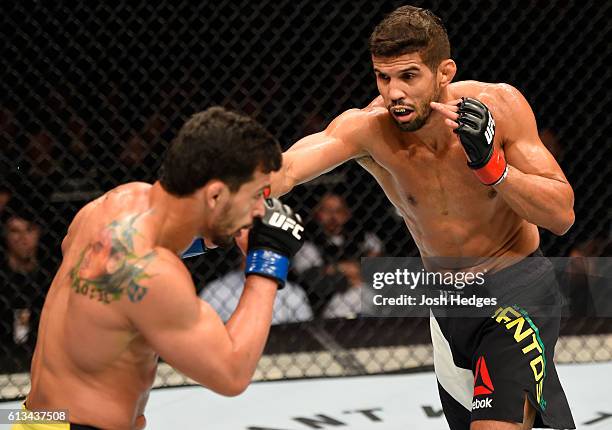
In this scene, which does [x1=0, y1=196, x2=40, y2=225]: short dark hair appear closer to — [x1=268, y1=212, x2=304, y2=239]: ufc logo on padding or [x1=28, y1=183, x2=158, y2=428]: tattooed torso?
[x1=28, y1=183, x2=158, y2=428]: tattooed torso

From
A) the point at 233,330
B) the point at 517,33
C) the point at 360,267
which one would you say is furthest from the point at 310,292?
the point at 233,330

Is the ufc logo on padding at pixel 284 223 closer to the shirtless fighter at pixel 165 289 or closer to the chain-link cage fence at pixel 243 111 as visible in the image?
the shirtless fighter at pixel 165 289

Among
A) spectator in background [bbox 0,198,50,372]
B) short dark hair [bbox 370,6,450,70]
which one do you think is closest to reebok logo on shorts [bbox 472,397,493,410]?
short dark hair [bbox 370,6,450,70]

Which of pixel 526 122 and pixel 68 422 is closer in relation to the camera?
pixel 68 422

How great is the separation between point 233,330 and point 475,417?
745 mm

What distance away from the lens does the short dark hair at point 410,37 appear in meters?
2.01

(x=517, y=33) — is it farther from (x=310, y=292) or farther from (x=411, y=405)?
(x=411, y=405)

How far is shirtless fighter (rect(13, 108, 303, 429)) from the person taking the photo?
58.1 inches

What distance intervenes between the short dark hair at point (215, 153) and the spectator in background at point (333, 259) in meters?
2.13

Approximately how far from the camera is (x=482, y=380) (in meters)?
2.03

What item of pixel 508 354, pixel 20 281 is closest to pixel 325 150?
pixel 508 354

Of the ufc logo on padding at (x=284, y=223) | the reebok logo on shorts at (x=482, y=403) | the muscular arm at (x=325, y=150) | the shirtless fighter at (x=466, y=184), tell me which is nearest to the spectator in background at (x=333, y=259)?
the shirtless fighter at (x=466, y=184)

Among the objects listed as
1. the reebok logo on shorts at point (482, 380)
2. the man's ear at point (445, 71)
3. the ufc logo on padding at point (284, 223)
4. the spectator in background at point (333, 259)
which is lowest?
the spectator in background at point (333, 259)

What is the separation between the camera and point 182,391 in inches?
129
